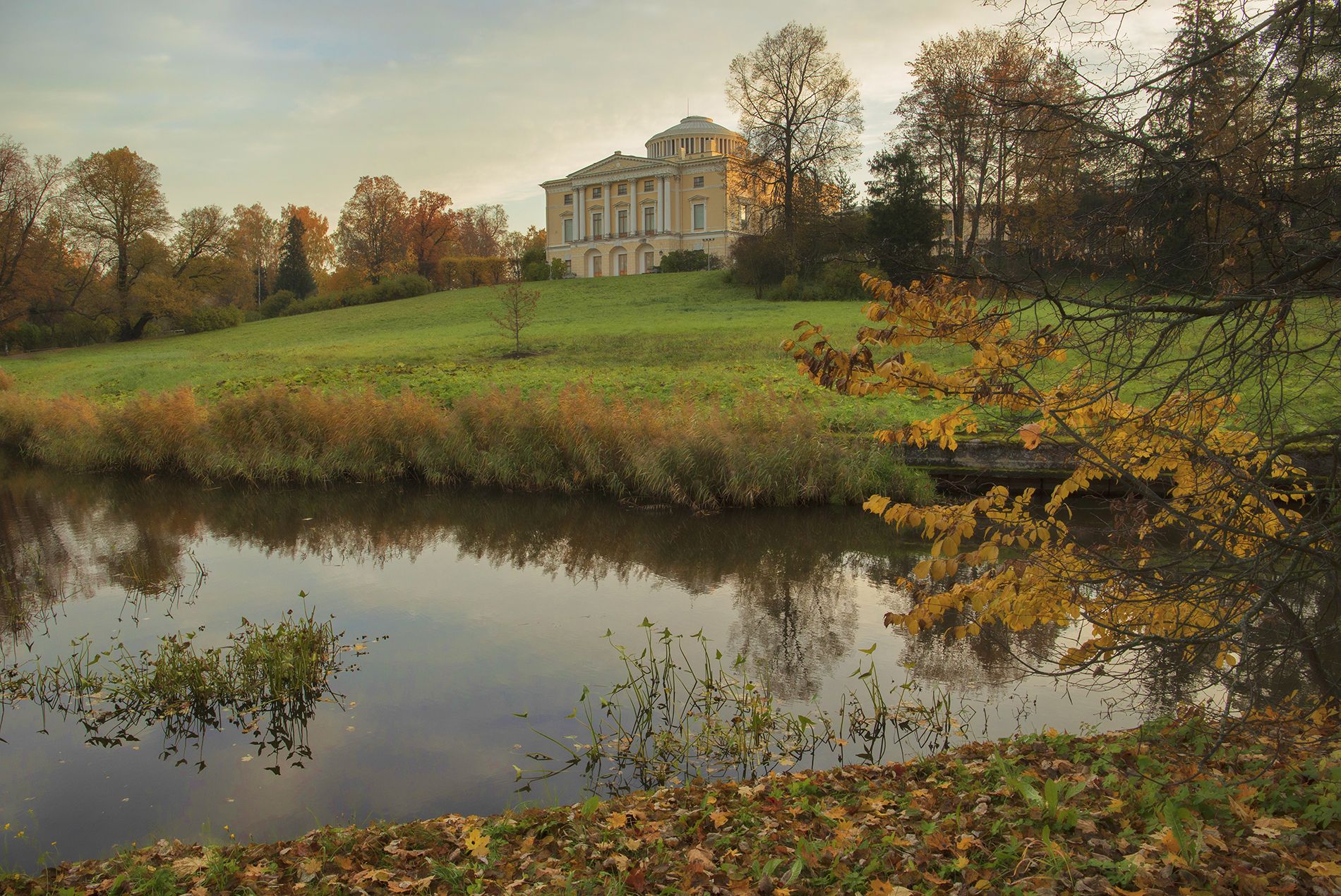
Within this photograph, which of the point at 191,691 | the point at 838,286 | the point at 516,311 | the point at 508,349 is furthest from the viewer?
the point at 838,286

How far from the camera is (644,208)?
6781 centimetres

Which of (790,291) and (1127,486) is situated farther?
(790,291)

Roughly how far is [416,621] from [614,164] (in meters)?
63.4

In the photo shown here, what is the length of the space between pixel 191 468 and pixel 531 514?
698 centimetres

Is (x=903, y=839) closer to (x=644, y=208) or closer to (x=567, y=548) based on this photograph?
(x=567, y=548)

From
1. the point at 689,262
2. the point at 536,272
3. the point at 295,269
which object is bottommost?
the point at 536,272

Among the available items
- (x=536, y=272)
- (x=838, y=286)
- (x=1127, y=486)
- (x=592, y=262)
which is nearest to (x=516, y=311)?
(x=838, y=286)

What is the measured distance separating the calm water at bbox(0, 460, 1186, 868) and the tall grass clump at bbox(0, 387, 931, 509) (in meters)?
0.52

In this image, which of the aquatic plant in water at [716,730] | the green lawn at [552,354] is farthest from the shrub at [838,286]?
the aquatic plant in water at [716,730]

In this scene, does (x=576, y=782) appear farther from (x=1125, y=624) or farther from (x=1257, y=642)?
(x=1257, y=642)

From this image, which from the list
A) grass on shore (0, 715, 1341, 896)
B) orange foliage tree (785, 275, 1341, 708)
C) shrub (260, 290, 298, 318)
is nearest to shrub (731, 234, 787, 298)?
shrub (260, 290, 298, 318)

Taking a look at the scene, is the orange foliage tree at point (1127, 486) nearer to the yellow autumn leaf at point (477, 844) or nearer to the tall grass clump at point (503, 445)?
the yellow autumn leaf at point (477, 844)


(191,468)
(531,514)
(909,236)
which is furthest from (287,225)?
(531,514)

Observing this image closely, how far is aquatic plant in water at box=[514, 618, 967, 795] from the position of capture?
584 cm
